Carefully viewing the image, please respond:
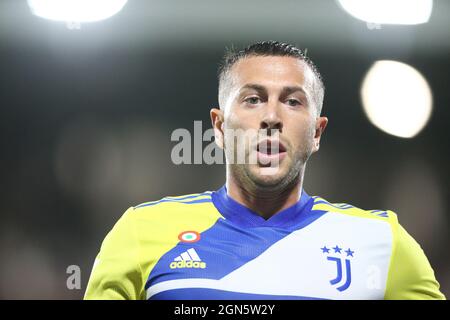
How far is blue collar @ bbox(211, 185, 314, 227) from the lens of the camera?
5.31ft

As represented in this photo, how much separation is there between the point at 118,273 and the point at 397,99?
4.63 ft

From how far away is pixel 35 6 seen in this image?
210 centimetres

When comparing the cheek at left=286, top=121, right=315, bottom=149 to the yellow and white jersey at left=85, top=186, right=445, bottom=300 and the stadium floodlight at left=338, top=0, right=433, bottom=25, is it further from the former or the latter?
the stadium floodlight at left=338, top=0, right=433, bottom=25

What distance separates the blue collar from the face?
8cm

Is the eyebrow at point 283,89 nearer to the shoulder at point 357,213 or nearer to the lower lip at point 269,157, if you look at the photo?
the lower lip at point 269,157

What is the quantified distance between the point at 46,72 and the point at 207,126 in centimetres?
68

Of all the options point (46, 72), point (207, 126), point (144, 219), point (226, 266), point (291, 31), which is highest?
point (291, 31)

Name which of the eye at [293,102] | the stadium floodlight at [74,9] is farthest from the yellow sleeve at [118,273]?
the stadium floodlight at [74,9]

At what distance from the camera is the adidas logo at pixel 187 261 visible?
149 centimetres

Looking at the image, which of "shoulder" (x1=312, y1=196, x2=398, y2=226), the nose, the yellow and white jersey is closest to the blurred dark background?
"shoulder" (x1=312, y1=196, x2=398, y2=226)

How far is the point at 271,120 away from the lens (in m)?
1.54
